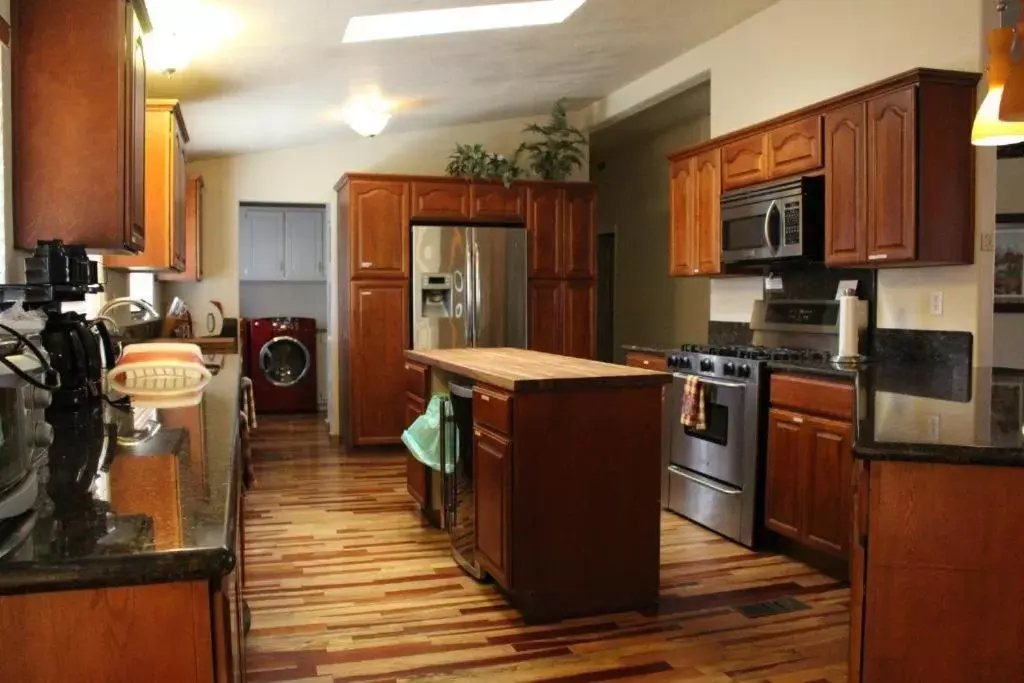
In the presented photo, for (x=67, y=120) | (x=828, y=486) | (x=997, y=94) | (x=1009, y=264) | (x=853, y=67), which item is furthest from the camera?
(x=1009, y=264)

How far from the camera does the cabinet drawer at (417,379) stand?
4.21m

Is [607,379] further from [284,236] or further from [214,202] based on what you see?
[284,236]

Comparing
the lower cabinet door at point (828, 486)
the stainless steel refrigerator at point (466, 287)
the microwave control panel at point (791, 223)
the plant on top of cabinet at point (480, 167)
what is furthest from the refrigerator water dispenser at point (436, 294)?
the lower cabinet door at point (828, 486)

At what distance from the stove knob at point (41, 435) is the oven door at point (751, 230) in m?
3.35

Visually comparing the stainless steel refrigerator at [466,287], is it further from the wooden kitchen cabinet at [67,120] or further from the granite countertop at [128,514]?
the granite countertop at [128,514]

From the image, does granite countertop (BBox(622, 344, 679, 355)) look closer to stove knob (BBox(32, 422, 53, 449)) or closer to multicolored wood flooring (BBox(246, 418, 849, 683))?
multicolored wood flooring (BBox(246, 418, 849, 683))

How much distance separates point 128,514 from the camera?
3.90ft

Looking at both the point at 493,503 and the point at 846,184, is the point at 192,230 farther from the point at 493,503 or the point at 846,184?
the point at 846,184

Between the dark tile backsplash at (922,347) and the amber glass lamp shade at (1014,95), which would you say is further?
→ the dark tile backsplash at (922,347)

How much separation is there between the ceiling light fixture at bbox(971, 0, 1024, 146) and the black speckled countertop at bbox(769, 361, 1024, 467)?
718 millimetres

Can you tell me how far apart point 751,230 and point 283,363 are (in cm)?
563

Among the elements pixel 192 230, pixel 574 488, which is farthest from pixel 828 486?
pixel 192 230

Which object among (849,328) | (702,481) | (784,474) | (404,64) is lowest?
(702,481)

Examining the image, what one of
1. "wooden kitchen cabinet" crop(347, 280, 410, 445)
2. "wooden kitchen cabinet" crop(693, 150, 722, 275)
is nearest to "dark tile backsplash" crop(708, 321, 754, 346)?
"wooden kitchen cabinet" crop(693, 150, 722, 275)
